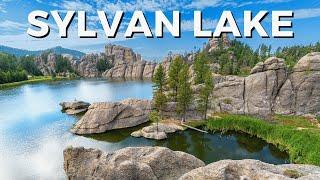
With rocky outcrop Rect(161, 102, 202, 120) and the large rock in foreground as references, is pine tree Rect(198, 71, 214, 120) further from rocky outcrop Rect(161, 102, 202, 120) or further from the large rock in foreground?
the large rock in foreground

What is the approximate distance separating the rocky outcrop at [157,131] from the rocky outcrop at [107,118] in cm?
676

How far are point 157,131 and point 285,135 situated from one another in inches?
913

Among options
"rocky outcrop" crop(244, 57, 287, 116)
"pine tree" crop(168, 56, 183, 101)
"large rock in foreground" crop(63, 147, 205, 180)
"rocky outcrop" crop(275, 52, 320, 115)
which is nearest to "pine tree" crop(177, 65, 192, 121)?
"pine tree" crop(168, 56, 183, 101)

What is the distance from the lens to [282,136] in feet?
178

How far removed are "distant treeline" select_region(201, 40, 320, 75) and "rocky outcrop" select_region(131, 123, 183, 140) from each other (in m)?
70.0

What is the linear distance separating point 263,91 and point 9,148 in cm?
5691

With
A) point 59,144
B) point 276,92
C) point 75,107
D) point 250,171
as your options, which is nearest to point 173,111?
point 276,92

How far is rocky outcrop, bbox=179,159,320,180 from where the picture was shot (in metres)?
17.3

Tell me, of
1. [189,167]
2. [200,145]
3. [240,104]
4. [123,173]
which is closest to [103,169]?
[123,173]

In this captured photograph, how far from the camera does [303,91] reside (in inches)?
2943

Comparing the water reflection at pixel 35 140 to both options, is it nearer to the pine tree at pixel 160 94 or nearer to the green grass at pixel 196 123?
the pine tree at pixel 160 94

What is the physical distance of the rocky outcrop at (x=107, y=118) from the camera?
6500 cm

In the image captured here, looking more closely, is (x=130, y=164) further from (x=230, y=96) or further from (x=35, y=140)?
(x=230, y=96)

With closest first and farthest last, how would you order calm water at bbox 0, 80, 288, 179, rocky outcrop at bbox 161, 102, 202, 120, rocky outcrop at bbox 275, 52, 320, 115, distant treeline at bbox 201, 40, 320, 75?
calm water at bbox 0, 80, 288, 179, rocky outcrop at bbox 161, 102, 202, 120, rocky outcrop at bbox 275, 52, 320, 115, distant treeline at bbox 201, 40, 320, 75
